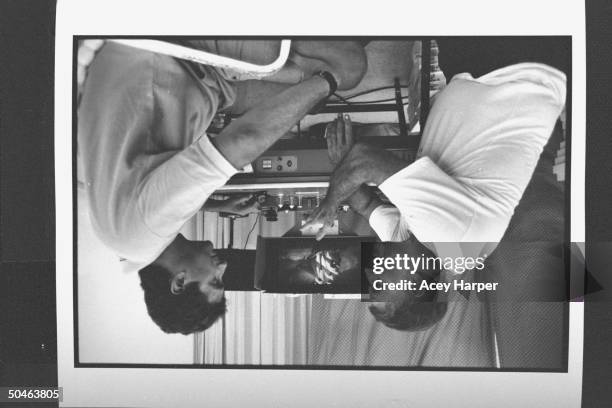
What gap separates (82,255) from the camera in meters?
2.06

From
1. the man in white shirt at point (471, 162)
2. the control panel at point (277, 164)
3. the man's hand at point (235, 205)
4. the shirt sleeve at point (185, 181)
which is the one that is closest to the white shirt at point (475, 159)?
the man in white shirt at point (471, 162)

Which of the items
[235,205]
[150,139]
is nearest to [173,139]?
[150,139]

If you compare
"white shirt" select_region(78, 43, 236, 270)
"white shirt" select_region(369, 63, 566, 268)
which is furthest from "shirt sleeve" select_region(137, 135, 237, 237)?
"white shirt" select_region(369, 63, 566, 268)

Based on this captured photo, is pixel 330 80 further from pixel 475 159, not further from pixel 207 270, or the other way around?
pixel 207 270

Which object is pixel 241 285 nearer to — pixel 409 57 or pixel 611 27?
pixel 409 57

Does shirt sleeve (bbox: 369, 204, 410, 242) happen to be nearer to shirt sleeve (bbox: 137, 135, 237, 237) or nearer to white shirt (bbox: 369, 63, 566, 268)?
white shirt (bbox: 369, 63, 566, 268)

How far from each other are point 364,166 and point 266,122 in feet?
1.19

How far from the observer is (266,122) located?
203cm

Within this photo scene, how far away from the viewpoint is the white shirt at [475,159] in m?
2.00

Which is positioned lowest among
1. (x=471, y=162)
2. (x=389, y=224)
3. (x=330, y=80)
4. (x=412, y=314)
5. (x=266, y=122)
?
(x=412, y=314)

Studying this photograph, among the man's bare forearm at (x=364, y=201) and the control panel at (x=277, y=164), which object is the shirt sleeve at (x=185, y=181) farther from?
the man's bare forearm at (x=364, y=201)

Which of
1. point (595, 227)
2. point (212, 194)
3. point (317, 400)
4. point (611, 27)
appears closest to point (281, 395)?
point (317, 400)
